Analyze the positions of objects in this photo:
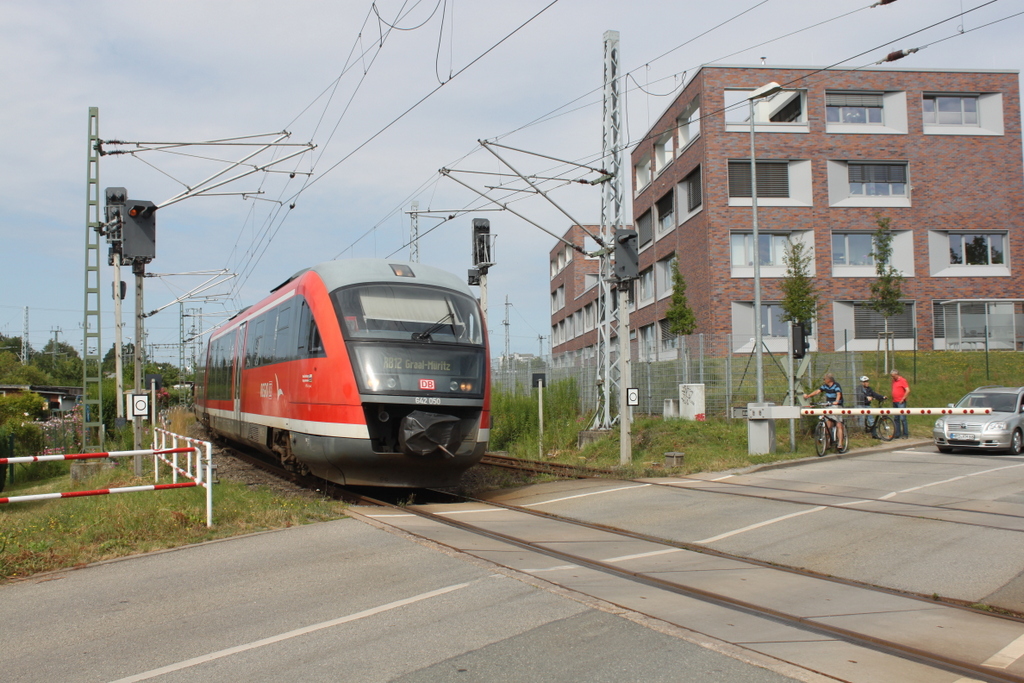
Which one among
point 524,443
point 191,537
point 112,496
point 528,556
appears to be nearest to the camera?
point 528,556

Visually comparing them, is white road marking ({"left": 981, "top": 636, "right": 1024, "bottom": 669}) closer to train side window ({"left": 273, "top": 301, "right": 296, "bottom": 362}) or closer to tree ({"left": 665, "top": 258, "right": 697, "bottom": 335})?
train side window ({"left": 273, "top": 301, "right": 296, "bottom": 362})

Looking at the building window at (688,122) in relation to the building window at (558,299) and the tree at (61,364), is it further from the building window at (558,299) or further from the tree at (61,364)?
the tree at (61,364)

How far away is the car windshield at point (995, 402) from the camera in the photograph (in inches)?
785

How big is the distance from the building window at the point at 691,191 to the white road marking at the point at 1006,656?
108ft

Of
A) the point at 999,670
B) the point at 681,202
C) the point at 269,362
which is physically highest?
the point at 681,202

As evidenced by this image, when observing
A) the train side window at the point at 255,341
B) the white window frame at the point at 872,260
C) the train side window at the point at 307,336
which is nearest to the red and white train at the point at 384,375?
the train side window at the point at 307,336

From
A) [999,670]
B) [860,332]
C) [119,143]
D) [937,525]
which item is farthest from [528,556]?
[860,332]

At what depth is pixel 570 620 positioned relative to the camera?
20.1 ft

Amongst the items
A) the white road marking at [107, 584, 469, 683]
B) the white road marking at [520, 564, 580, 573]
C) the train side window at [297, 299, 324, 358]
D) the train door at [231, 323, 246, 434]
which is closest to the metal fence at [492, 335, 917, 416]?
the train door at [231, 323, 246, 434]

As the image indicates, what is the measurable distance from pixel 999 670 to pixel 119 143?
17891 mm

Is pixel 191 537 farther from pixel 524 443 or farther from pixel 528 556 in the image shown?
pixel 524 443

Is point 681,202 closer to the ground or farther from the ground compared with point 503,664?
farther from the ground

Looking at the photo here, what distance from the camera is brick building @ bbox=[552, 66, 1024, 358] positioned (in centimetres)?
3622

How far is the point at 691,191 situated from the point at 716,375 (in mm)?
16929
